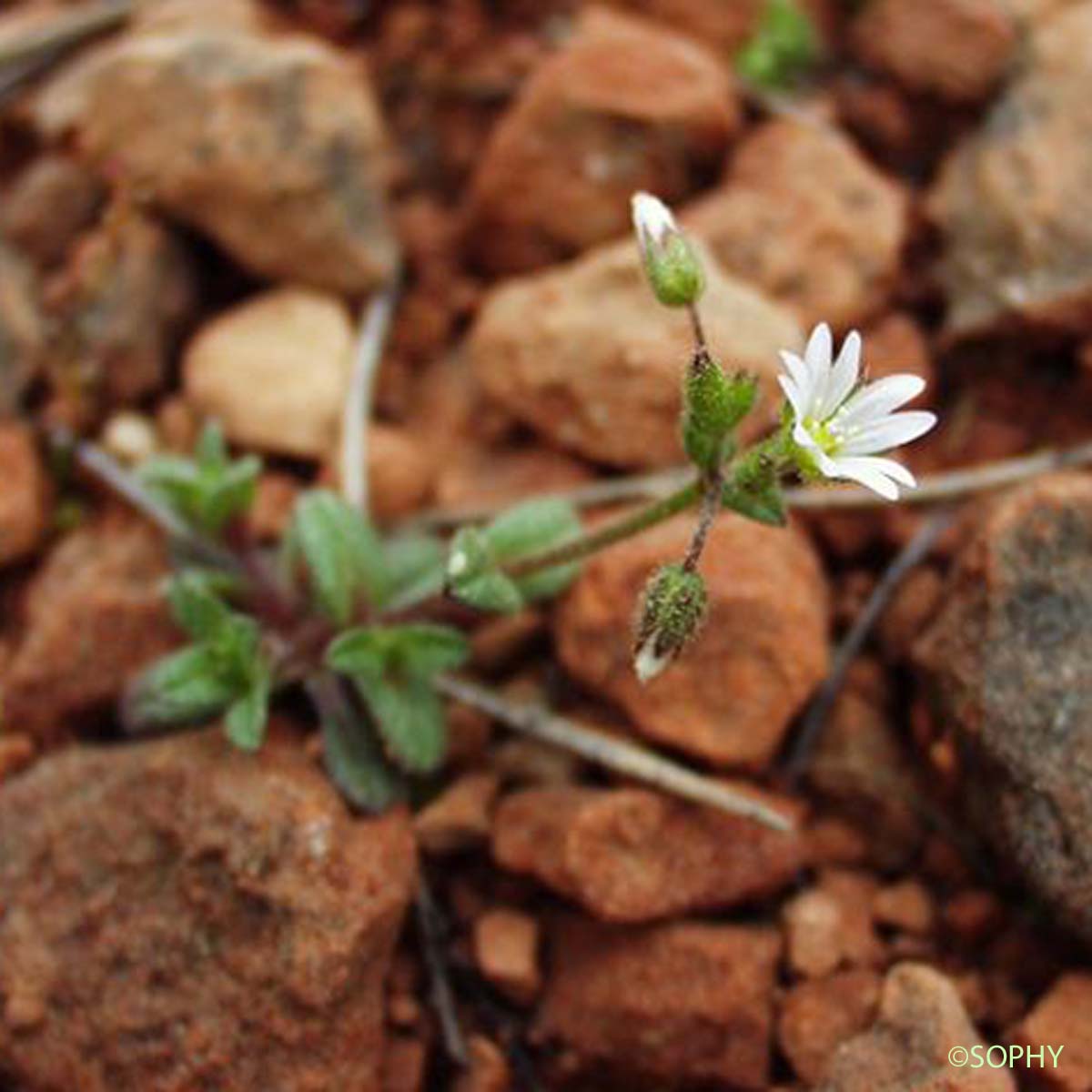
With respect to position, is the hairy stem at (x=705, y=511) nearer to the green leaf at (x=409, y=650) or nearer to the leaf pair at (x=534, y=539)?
the leaf pair at (x=534, y=539)

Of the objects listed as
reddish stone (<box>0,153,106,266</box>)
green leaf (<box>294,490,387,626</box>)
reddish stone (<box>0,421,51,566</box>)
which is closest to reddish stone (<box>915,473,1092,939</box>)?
green leaf (<box>294,490,387,626</box>)

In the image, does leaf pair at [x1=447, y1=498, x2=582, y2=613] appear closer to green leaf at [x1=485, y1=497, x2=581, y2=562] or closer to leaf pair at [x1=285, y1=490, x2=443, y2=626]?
green leaf at [x1=485, y1=497, x2=581, y2=562]

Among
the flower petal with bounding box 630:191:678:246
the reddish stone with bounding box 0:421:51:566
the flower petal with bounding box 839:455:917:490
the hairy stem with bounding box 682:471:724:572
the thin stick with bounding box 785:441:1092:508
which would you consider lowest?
the thin stick with bounding box 785:441:1092:508

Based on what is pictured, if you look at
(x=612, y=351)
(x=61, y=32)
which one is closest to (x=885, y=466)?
(x=612, y=351)

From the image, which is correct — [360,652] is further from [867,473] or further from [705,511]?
[867,473]

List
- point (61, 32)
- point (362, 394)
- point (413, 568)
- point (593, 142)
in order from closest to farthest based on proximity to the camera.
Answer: point (413, 568), point (362, 394), point (593, 142), point (61, 32)

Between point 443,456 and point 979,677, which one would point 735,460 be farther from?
point 443,456

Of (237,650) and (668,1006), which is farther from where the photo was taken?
(237,650)
